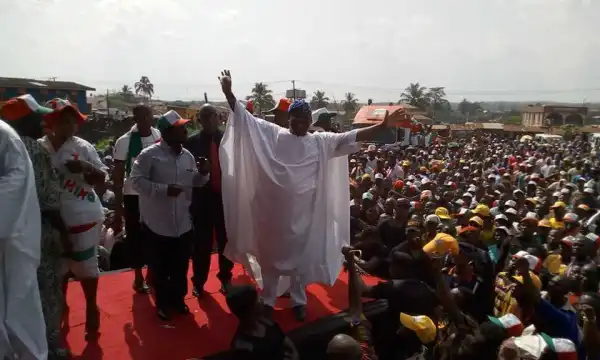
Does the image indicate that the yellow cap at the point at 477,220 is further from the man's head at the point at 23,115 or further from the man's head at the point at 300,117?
the man's head at the point at 23,115

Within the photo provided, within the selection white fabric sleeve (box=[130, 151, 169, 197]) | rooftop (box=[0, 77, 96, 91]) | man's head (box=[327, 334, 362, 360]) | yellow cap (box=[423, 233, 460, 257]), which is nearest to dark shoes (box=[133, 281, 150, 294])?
white fabric sleeve (box=[130, 151, 169, 197])

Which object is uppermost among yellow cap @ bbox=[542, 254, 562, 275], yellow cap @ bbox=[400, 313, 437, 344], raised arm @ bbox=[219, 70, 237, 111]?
raised arm @ bbox=[219, 70, 237, 111]

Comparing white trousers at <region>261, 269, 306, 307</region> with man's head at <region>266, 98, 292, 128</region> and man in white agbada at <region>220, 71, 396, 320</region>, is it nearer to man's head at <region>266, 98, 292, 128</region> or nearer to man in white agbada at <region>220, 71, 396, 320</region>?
man in white agbada at <region>220, 71, 396, 320</region>

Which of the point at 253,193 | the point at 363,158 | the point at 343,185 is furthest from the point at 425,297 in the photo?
the point at 363,158

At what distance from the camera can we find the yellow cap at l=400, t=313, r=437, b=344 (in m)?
3.29

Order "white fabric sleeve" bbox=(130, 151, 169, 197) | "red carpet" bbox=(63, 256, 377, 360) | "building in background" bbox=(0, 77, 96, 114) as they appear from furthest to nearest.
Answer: "building in background" bbox=(0, 77, 96, 114) < "white fabric sleeve" bbox=(130, 151, 169, 197) < "red carpet" bbox=(63, 256, 377, 360)

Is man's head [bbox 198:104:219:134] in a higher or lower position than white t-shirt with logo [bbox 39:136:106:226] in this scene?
higher

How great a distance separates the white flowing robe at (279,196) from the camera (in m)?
3.80

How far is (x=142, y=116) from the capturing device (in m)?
4.25

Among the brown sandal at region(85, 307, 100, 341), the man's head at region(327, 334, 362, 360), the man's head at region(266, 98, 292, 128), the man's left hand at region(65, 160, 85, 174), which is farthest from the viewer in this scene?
the man's head at region(266, 98, 292, 128)

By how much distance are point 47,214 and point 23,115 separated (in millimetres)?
587

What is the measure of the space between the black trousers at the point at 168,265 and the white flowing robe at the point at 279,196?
424 mm

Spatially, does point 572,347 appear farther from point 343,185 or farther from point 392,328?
point 343,185

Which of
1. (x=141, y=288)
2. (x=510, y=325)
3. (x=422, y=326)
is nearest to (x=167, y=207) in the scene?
(x=141, y=288)
